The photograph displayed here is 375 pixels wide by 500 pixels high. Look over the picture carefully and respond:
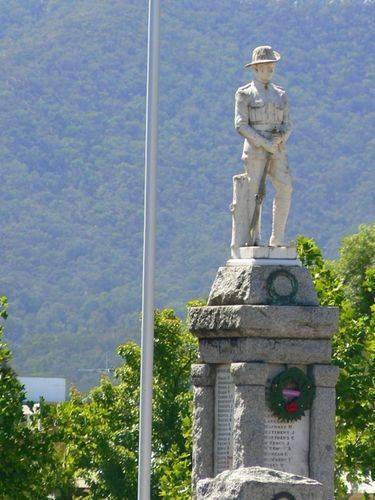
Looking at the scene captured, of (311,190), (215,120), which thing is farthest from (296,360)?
(215,120)

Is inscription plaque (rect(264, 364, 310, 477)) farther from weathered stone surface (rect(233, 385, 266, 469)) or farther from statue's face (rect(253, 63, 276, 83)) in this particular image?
statue's face (rect(253, 63, 276, 83))

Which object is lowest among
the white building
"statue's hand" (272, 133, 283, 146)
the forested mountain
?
"statue's hand" (272, 133, 283, 146)

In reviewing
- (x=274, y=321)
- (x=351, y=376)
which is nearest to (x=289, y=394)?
(x=274, y=321)

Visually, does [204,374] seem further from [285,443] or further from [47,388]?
[47,388]

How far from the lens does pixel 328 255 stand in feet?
471

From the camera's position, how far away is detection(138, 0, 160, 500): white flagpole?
21.7 m

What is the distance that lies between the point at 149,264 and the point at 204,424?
2.01m

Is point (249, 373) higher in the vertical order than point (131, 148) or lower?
lower

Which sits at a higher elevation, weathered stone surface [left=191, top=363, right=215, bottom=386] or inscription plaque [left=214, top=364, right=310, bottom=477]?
weathered stone surface [left=191, top=363, right=215, bottom=386]

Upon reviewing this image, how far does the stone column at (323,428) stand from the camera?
2244cm

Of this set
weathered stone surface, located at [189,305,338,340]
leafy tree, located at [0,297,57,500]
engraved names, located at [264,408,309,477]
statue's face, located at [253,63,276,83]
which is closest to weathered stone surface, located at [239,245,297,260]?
weathered stone surface, located at [189,305,338,340]

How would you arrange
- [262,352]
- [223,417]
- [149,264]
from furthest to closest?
[223,417] → [262,352] → [149,264]

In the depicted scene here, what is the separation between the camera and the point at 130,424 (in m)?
45.6

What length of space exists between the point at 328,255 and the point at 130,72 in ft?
123
